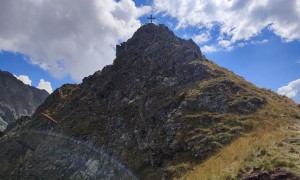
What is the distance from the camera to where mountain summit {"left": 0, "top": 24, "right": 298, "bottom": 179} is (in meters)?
39.3

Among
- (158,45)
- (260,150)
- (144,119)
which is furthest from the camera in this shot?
(158,45)

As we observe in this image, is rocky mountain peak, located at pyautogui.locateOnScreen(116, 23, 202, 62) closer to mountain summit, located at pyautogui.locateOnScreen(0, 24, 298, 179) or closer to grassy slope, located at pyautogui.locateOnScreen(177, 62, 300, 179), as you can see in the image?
mountain summit, located at pyautogui.locateOnScreen(0, 24, 298, 179)

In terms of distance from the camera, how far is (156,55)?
6644 centimetres

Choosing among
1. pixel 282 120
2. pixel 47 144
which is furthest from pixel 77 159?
pixel 282 120

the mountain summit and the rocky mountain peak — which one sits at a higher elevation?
the rocky mountain peak

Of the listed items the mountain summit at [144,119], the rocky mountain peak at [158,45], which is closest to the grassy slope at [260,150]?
the mountain summit at [144,119]

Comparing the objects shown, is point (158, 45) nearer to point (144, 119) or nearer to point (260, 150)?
point (144, 119)

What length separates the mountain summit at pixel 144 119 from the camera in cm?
3931

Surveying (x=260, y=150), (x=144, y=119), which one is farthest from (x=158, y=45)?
(x=260, y=150)

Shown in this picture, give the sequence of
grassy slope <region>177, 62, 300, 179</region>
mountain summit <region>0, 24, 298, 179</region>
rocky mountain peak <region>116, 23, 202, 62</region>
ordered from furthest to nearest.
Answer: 1. rocky mountain peak <region>116, 23, 202, 62</region>
2. mountain summit <region>0, 24, 298, 179</region>
3. grassy slope <region>177, 62, 300, 179</region>

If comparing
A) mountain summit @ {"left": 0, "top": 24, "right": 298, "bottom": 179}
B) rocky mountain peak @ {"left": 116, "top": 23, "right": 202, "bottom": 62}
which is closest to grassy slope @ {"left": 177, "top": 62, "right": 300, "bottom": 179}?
mountain summit @ {"left": 0, "top": 24, "right": 298, "bottom": 179}

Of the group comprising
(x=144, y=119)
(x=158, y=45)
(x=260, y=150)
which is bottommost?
(x=260, y=150)

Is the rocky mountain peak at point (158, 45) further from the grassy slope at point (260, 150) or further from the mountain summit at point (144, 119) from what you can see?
the grassy slope at point (260, 150)

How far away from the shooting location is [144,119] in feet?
160
